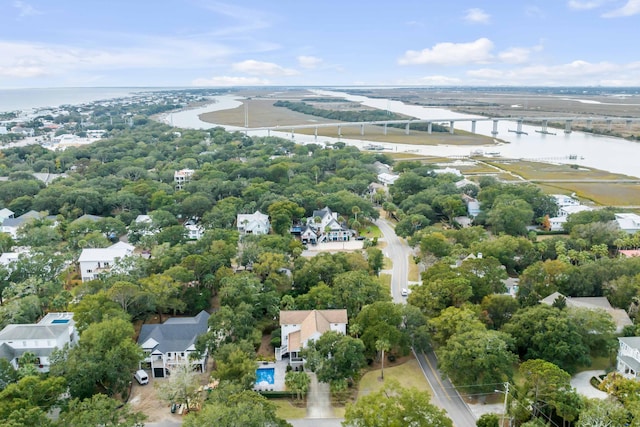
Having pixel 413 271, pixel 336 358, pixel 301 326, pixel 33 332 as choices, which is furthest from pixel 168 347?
pixel 413 271

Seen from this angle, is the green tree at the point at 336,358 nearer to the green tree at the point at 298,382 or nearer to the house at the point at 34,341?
the green tree at the point at 298,382

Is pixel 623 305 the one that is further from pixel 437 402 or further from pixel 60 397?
pixel 60 397

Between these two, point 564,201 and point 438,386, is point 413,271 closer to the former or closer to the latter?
point 438,386

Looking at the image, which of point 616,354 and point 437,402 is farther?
point 616,354

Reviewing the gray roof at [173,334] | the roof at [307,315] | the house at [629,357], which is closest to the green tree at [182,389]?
the gray roof at [173,334]

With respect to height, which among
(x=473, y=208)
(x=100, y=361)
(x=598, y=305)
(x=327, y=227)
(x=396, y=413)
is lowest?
(x=100, y=361)

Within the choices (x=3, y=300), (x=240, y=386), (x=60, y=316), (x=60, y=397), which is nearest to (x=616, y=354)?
(x=240, y=386)
